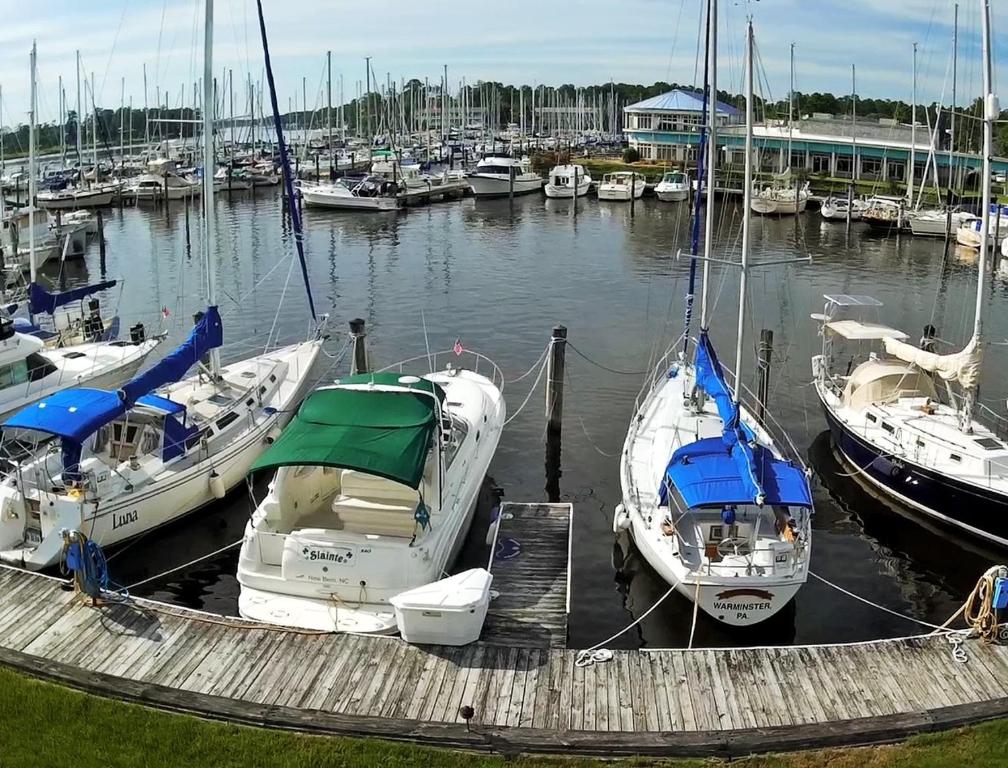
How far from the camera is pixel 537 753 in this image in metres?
11.4

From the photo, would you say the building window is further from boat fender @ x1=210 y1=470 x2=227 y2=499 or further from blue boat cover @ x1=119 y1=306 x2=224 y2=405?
boat fender @ x1=210 y1=470 x2=227 y2=499

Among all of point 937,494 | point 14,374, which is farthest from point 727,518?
point 14,374

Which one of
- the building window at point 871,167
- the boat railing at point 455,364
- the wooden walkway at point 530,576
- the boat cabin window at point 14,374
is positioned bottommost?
the wooden walkway at point 530,576

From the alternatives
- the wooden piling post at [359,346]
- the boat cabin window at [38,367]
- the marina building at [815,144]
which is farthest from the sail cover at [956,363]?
the marina building at [815,144]

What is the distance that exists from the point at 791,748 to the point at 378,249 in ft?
169

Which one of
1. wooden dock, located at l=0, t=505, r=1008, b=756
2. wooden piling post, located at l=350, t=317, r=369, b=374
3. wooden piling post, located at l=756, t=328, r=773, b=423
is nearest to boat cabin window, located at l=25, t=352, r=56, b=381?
wooden piling post, located at l=350, t=317, r=369, b=374

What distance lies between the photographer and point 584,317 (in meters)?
41.5

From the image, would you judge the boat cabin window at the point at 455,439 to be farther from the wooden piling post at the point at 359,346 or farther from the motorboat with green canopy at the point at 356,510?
the wooden piling post at the point at 359,346

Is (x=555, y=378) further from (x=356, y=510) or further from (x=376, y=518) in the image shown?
(x=356, y=510)

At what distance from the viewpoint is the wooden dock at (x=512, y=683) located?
11719mm

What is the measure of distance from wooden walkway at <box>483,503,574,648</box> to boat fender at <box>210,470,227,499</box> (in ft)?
21.6

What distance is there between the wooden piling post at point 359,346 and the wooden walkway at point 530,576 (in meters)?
8.41

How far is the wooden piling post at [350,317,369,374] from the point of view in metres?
25.6

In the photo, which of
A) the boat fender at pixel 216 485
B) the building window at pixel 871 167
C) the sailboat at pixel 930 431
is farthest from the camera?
the building window at pixel 871 167
